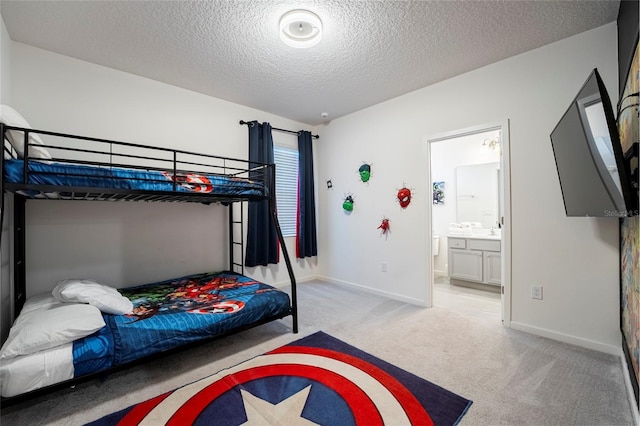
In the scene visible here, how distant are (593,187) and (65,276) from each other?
161 inches

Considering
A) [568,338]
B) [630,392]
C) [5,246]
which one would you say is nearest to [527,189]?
[568,338]

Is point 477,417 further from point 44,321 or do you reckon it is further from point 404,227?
point 44,321

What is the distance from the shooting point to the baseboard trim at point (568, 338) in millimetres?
2172

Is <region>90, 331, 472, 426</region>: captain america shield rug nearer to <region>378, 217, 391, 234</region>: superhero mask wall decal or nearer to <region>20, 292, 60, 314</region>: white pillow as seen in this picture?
<region>20, 292, 60, 314</region>: white pillow

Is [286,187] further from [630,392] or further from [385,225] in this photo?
[630,392]

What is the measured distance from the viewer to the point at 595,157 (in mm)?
1501

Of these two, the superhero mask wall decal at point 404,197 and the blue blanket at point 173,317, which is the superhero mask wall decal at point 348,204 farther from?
the blue blanket at point 173,317

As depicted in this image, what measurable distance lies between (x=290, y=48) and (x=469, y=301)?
11.5 ft

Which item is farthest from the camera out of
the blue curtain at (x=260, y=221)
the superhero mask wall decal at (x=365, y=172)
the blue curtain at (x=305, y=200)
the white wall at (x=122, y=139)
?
the blue curtain at (x=305, y=200)

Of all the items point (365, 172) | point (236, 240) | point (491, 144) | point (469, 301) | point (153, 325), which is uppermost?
A: point (491, 144)

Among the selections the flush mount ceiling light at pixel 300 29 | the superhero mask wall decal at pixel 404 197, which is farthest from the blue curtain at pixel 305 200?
the flush mount ceiling light at pixel 300 29

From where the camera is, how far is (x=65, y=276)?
2.59 m

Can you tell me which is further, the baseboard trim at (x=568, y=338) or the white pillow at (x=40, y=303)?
the baseboard trim at (x=568, y=338)

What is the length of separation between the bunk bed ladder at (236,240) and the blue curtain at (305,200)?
3.14ft
